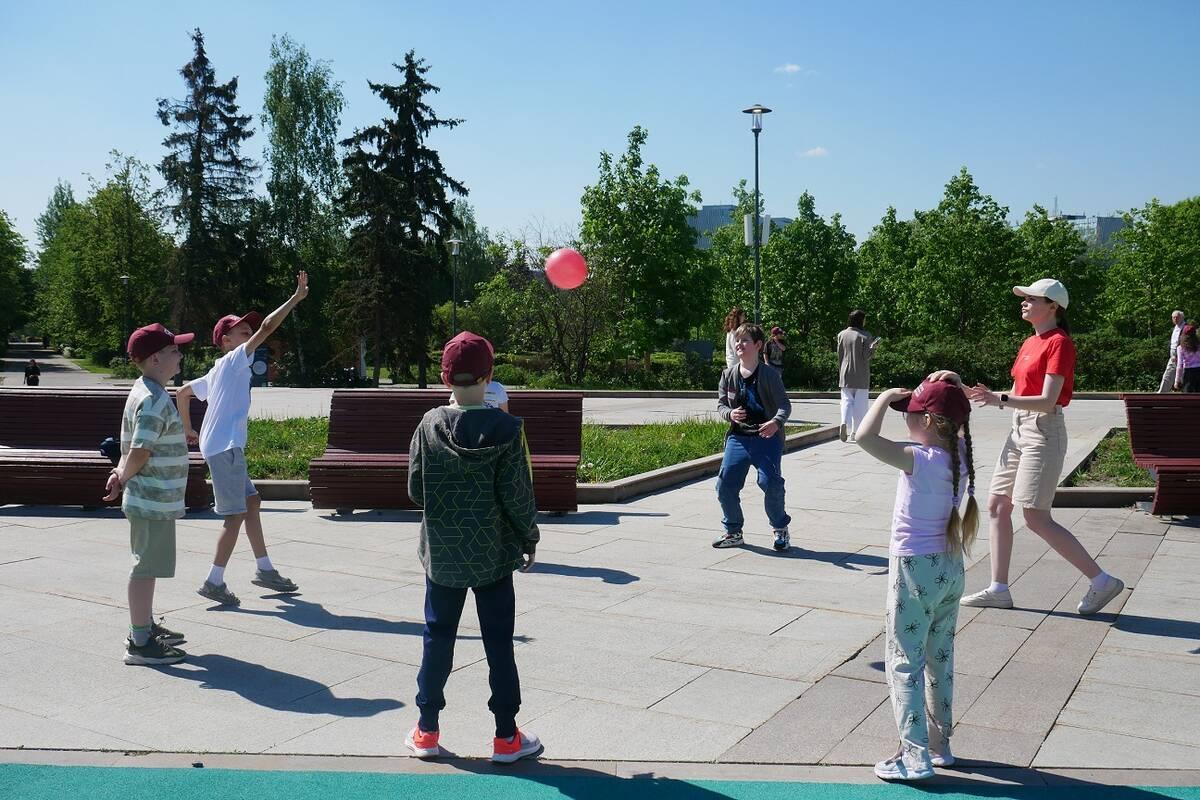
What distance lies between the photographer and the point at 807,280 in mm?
47000

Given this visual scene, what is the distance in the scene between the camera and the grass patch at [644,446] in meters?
11.5

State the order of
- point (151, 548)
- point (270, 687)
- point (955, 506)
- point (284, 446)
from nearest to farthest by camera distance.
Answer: point (955, 506)
point (270, 687)
point (151, 548)
point (284, 446)

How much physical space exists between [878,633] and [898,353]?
90.1 feet

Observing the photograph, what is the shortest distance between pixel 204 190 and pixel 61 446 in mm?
41537

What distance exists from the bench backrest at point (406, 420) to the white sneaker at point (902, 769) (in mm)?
6256

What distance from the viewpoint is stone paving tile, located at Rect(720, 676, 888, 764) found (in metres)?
4.16

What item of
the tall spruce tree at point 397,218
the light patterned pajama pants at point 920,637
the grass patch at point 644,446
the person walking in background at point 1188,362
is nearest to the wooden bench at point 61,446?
the grass patch at point 644,446

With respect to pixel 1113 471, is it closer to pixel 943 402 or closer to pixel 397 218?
pixel 943 402

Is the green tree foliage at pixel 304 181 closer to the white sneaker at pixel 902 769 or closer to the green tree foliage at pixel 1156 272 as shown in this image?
the green tree foliage at pixel 1156 272

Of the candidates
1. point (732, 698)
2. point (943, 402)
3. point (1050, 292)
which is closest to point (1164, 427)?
point (1050, 292)

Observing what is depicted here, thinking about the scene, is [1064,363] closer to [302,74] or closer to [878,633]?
[878,633]

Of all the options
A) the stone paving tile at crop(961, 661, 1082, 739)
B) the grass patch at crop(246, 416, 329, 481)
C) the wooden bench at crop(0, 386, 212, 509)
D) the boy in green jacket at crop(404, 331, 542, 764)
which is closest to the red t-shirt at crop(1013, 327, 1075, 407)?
the stone paving tile at crop(961, 661, 1082, 739)

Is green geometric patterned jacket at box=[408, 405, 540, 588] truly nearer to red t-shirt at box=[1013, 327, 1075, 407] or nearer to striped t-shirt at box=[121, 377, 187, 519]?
striped t-shirt at box=[121, 377, 187, 519]

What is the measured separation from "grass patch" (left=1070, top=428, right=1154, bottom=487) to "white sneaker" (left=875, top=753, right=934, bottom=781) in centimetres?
737
